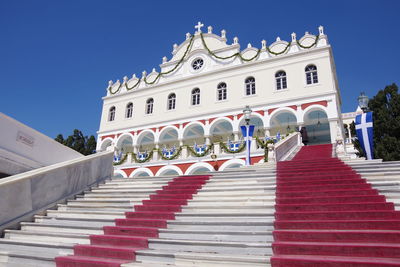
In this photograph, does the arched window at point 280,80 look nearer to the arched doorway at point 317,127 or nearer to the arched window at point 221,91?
the arched doorway at point 317,127

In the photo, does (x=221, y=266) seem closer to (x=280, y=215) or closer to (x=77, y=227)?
(x=280, y=215)

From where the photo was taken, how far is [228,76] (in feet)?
80.1

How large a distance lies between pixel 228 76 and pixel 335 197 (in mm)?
20297

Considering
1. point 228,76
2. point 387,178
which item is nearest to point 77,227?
point 387,178

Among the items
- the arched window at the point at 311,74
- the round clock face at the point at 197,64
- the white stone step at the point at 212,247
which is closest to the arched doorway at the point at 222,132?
the round clock face at the point at 197,64

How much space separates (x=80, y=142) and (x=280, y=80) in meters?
25.9

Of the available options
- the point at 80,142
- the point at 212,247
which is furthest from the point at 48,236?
the point at 80,142

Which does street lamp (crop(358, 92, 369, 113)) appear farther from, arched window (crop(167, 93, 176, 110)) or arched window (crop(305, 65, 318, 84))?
arched window (crop(167, 93, 176, 110))

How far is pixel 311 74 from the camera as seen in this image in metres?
21.3

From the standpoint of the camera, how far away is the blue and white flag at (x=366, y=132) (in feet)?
35.8

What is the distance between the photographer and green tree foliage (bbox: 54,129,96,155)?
34.5m

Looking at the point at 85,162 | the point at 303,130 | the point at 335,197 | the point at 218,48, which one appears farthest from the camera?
the point at 218,48

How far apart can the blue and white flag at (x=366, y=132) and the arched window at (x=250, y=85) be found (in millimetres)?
12432

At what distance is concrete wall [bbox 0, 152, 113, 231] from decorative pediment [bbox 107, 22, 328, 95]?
18.9 meters
